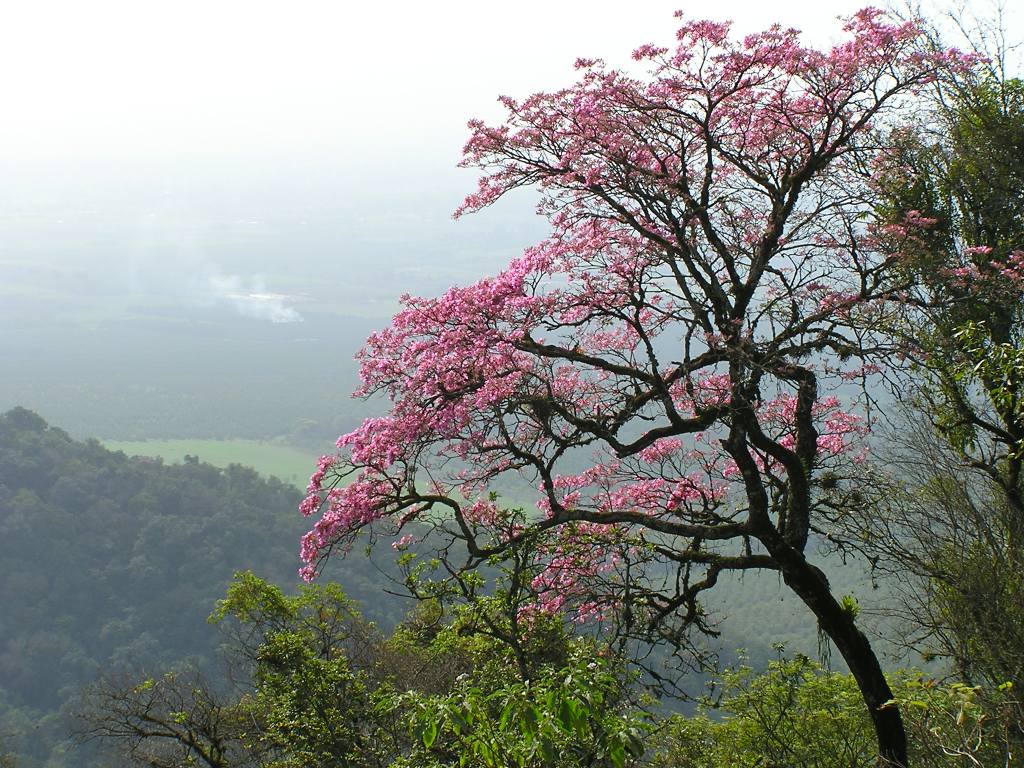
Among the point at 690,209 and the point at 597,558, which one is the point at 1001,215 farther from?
the point at 597,558

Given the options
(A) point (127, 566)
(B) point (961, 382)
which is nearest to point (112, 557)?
(A) point (127, 566)

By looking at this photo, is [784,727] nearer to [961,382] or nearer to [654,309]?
[961,382]

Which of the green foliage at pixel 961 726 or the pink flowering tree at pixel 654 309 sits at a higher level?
the pink flowering tree at pixel 654 309

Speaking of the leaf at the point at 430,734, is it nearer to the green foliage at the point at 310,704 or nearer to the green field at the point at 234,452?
the green foliage at the point at 310,704

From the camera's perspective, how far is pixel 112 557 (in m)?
46.7

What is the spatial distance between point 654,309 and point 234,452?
328 ft

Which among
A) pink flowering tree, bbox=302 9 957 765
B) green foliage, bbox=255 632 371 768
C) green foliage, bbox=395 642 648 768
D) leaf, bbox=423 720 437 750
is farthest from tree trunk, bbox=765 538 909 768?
green foliage, bbox=255 632 371 768

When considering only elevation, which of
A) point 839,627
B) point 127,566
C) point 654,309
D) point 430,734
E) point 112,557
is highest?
point 112,557

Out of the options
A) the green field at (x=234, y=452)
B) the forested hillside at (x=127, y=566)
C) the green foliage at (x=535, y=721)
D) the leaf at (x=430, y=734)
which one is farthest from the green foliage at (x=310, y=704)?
the green field at (x=234, y=452)

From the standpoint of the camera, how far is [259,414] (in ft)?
366

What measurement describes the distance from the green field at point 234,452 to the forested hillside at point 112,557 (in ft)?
130

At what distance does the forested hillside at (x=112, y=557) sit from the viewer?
1592 inches

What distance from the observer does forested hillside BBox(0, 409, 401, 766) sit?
40438 millimetres

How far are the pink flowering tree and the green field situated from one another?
86.4 meters
